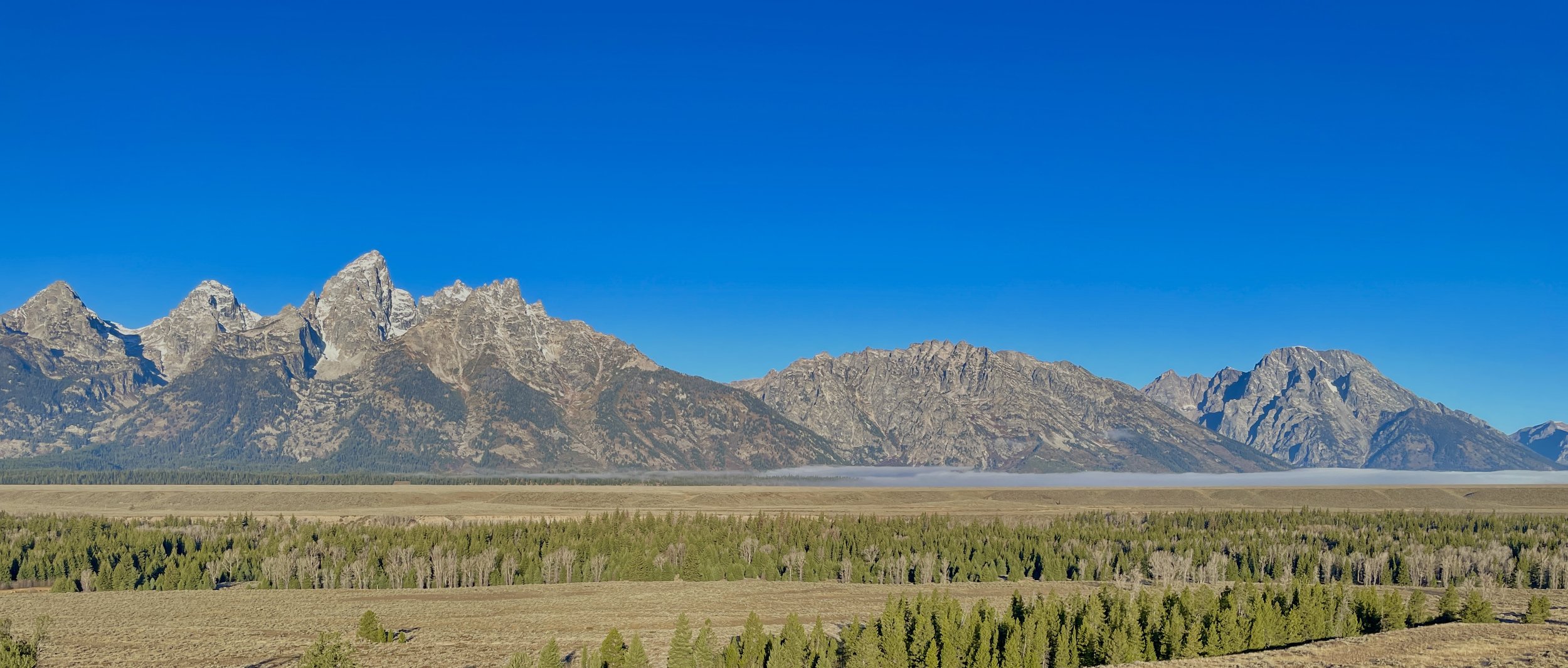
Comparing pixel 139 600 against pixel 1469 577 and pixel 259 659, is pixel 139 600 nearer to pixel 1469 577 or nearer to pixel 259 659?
pixel 259 659

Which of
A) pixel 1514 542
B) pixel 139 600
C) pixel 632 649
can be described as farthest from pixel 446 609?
pixel 1514 542

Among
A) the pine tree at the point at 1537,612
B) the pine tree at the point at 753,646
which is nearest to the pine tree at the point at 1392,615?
the pine tree at the point at 1537,612

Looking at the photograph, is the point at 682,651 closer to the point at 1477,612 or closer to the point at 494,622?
the point at 494,622

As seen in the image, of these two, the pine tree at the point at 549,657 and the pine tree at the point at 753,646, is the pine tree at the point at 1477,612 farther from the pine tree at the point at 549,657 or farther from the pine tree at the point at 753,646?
the pine tree at the point at 549,657

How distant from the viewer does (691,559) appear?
541 ft

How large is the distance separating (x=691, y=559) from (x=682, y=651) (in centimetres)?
8973

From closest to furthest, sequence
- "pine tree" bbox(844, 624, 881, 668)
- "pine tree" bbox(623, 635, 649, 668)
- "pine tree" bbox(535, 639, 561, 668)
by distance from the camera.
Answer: "pine tree" bbox(535, 639, 561, 668), "pine tree" bbox(623, 635, 649, 668), "pine tree" bbox(844, 624, 881, 668)

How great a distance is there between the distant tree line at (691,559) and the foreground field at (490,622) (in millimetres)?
11440

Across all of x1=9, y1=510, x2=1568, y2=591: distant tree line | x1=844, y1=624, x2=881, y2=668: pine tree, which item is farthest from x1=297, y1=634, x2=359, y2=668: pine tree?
x1=9, y1=510, x2=1568, y2=591: distant tree line

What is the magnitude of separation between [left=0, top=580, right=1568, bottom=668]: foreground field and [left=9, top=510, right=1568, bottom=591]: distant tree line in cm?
1144

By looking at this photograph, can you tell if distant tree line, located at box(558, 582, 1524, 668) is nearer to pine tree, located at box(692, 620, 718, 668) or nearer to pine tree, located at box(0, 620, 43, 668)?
pine tree, located at box(692, 620, 718, 668)

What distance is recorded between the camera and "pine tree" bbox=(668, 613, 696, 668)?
75.6 meters

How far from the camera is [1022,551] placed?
182 m

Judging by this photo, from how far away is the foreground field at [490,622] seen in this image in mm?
65312
